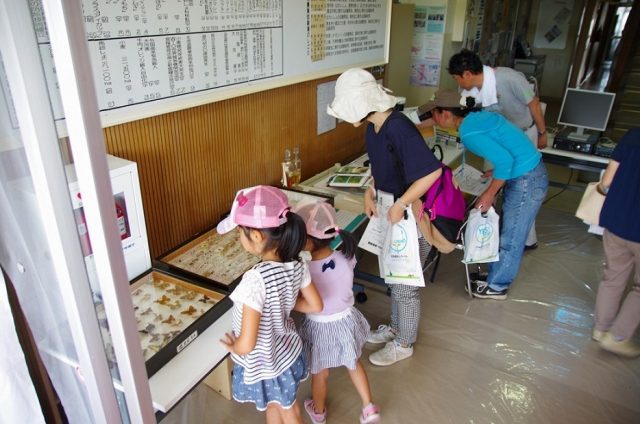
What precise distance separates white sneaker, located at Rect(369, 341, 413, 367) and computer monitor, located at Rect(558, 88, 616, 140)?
220cm

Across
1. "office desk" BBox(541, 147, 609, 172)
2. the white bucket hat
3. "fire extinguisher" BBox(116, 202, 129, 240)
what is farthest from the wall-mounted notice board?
"office desk" BBox(541, 147, 609, 172)

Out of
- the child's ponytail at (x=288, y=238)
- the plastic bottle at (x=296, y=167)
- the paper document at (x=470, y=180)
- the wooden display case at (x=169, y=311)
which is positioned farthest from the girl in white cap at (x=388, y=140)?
the paper document at (x=470, y=180)

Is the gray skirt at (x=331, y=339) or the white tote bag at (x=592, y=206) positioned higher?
the white tote bag at (x=592, y=206)

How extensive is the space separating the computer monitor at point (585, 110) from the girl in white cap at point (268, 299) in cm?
288

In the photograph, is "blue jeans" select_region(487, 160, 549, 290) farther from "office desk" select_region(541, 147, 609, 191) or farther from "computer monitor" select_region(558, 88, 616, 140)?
"computer monitor" select_region(558, 88, 616, 140)

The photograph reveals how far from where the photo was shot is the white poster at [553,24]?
7770 mm

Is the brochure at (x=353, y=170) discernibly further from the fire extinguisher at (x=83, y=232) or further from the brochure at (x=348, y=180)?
the fire extinguisher at (x=83, y=232)

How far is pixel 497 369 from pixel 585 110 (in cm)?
217

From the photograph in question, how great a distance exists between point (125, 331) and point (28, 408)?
1.74ft

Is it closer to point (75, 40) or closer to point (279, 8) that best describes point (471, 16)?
point (279, 8)

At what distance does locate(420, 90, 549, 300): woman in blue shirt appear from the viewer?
2.33 m

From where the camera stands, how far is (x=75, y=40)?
57 centimetres

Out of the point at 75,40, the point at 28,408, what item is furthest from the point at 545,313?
the point at 75,40

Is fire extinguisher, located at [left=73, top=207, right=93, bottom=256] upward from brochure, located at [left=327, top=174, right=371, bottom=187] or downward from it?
upward
